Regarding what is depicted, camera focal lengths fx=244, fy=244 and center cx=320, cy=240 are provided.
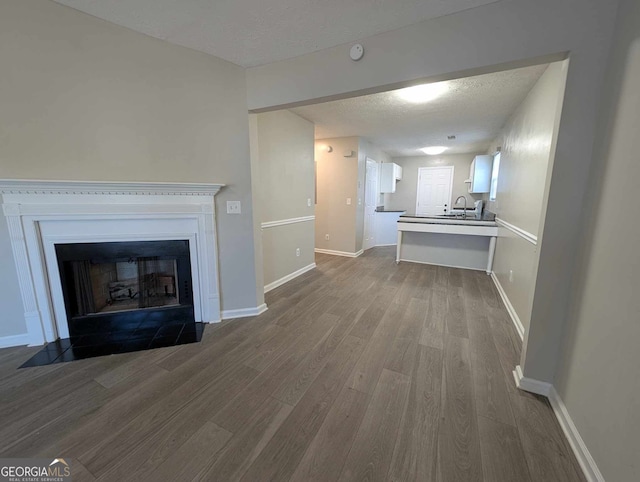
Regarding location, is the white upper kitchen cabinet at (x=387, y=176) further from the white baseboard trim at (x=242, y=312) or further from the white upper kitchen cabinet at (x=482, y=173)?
the white baseboard trim at (x=242, y=312)

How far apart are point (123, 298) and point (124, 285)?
0.13 meters

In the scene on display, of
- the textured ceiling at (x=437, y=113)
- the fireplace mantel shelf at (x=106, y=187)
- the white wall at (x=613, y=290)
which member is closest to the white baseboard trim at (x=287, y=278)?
the fireplace mantel shelf at (x=106, y=187)

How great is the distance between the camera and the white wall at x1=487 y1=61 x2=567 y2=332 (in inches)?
79.6

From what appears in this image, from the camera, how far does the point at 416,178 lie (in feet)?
23.6

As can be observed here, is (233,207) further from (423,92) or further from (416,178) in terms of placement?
(416,178)

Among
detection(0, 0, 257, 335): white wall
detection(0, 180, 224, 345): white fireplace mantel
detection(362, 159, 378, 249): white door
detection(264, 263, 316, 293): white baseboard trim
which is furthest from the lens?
detection(362, 159, 378, 249): white door

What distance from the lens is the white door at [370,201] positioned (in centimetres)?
555

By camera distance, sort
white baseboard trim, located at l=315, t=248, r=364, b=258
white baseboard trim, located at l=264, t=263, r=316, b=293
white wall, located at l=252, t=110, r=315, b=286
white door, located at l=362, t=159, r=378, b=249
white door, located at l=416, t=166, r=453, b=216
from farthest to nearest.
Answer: white door, located at l=416, t=166, r=453, b=216 → white door, located at l=362, t=159, r=378, b=249 → white baseboard trim, located at l=315, t=248, r=364, b=258 → white baseboard trim, located at l=264, t=263, r=316, b=293 → white wall, located at l=252, t=110, r=315, b=286

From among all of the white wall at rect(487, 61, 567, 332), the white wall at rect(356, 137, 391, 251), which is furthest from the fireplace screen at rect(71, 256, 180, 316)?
the white wall at rect(356, 137, 391, 251)

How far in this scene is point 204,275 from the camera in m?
2.46

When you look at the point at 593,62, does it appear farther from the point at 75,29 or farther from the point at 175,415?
the point at 75,29

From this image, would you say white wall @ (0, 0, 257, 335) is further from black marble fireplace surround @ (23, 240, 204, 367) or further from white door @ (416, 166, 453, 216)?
white door @ (416, 166, 453, 216)

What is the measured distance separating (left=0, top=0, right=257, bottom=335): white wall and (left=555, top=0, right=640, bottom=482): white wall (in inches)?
99.5

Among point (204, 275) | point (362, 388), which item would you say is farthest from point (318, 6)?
point (362, 388)
